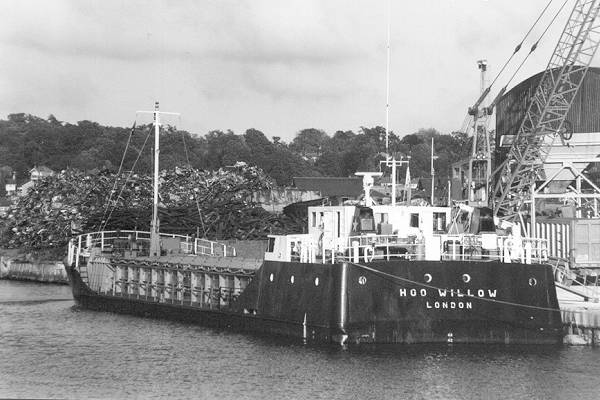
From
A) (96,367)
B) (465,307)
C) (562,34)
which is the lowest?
(96,367)

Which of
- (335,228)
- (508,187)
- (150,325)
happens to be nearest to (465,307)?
(335,228)

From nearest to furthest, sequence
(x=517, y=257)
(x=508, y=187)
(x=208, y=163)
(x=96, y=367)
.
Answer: (x=96, y=367) < (x=517, y=257) < (x=508, y=187) < (x=208, y=163)

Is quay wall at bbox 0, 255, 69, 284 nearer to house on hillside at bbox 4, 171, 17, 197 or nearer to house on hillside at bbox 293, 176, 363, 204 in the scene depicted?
house on hillside at bbox 293, 176, 363, 204

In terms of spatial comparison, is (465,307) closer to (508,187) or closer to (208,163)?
(508,187)

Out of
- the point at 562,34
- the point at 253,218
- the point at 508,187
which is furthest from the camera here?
the point at 253,218

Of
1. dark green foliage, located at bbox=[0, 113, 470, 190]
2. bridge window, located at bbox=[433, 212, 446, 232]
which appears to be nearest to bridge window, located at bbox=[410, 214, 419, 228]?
bridge window, located at bbox=[433, 212, 446, 232]
